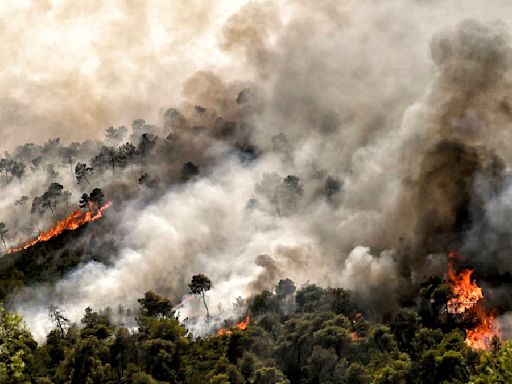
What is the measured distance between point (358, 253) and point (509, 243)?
37.8 m

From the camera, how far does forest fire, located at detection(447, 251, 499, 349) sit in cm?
12050

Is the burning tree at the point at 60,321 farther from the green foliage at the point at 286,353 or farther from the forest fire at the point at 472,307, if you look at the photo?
the forest fire at the point at 472,307

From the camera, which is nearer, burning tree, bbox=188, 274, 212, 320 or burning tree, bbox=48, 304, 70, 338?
burning tree, bbox=48, 304, 70, 338

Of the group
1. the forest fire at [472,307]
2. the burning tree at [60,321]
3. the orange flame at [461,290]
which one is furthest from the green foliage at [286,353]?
the burning tree at [60,321]

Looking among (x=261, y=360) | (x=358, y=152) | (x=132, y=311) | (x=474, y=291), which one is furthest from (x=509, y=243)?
(x=132, y=311)

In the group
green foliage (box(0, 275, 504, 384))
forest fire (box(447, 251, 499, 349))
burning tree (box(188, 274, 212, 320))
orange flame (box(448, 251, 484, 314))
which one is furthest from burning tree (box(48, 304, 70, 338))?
forest fire (box(447, 251, 499, 349))

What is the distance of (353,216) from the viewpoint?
174500mm

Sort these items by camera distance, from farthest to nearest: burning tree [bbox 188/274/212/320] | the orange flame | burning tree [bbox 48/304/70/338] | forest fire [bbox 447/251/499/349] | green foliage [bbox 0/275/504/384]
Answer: burning tree [bbox 188/274/212/320]
burning tree [bbox 48/304/70/338]
the orange flame
forest fire [bbox 447/251/499/349]
green foliage [bbox 0/275/504/384]

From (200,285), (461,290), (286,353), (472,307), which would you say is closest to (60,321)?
(200,285)

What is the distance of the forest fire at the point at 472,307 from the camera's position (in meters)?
120

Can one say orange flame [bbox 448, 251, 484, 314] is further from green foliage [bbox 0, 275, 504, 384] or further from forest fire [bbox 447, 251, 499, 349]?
green foliage [bbox 0, 275, 504, 384]

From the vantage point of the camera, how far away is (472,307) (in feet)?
412

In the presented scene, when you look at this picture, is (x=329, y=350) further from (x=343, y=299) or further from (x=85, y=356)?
(x=85, y=356)

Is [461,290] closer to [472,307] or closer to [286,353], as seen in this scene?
[472,307]
